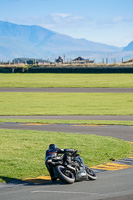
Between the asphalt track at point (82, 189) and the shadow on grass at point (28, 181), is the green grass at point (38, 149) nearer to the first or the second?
the shadow on grass at point (28, 181)

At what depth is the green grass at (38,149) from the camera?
50.1 feet

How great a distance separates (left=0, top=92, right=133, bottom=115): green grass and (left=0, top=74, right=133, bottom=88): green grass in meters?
14.3

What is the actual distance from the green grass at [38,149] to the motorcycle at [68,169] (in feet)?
5.54

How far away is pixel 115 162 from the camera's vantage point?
16.7 meters

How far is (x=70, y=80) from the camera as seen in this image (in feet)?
273

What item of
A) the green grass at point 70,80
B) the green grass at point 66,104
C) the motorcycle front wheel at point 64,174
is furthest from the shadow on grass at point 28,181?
the green grass at point 70,80

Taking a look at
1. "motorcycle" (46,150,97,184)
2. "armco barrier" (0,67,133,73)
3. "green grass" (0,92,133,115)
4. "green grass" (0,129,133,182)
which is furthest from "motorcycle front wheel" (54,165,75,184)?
"armco barrier" (0,67,133,73)

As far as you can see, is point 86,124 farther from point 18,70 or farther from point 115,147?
point 18,70

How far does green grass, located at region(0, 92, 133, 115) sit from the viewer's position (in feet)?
132

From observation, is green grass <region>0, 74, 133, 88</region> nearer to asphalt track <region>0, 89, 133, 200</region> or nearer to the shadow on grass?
asphalt track <region>0, 89, 133, 200</region>

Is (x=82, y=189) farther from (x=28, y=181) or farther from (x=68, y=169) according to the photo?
(x=28, y=181)

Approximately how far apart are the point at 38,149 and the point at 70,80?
64.4 m

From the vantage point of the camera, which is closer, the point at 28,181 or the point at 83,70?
the point at 28,181

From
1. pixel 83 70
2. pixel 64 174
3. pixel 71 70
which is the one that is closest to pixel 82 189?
pixel 64 174
